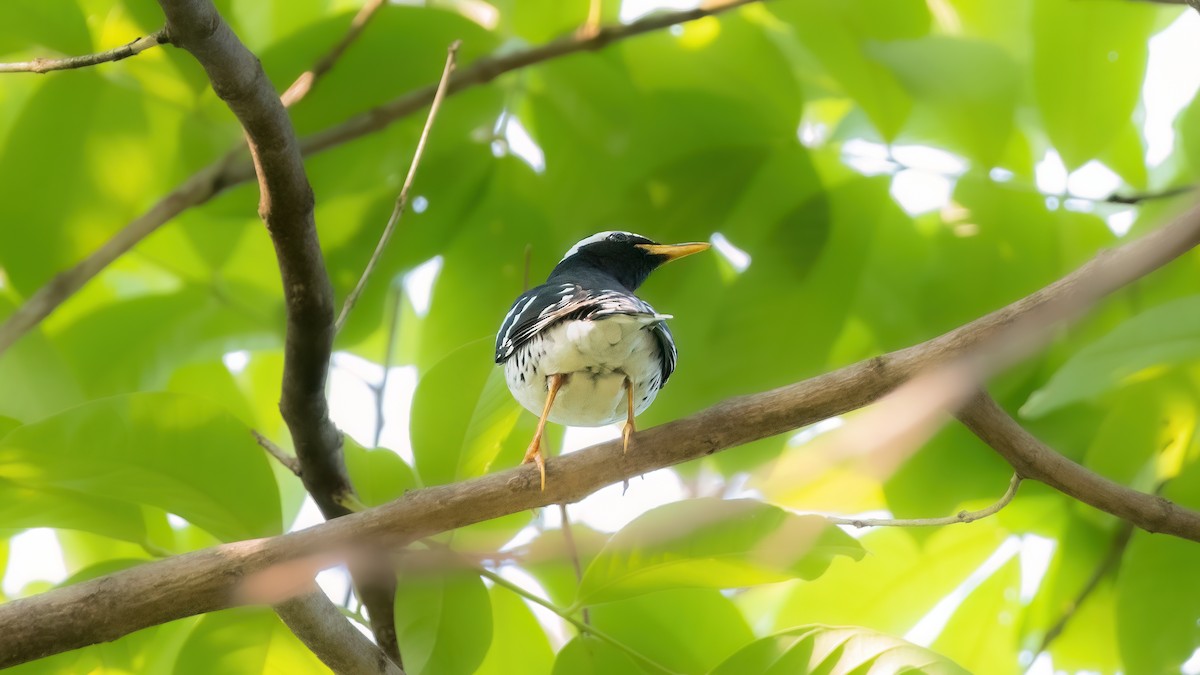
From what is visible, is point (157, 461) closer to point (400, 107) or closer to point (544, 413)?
point (544, 413)

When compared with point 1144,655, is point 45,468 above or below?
above

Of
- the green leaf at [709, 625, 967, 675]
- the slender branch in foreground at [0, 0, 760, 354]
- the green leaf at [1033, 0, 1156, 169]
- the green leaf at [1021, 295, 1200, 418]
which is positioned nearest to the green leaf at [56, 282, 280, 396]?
the slender branch in foreground at [0, 0, 760, 354]

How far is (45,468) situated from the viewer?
1754mm

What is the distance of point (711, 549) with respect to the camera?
1.75 m

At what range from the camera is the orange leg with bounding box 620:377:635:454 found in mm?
1777

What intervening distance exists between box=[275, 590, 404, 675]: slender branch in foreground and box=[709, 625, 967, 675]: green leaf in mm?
619

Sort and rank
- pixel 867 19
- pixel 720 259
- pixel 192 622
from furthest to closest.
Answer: pixel 720 259 → pixel 867 19 → pixel 192 622

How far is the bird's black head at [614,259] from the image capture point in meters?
2.46

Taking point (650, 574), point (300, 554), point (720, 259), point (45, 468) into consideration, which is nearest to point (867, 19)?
point (720, 259)

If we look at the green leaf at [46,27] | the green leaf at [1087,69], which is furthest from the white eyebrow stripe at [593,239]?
the green leaf at [46,27]

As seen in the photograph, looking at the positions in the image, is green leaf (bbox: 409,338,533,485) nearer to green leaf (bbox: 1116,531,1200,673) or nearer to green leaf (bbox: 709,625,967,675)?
green leaf (bbox: 709,625,967,675)

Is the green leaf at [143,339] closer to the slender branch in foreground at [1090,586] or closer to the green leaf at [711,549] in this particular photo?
the green leaf at [711,549]

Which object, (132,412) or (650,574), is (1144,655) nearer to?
(650,574)

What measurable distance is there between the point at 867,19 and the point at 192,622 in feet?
6.43
